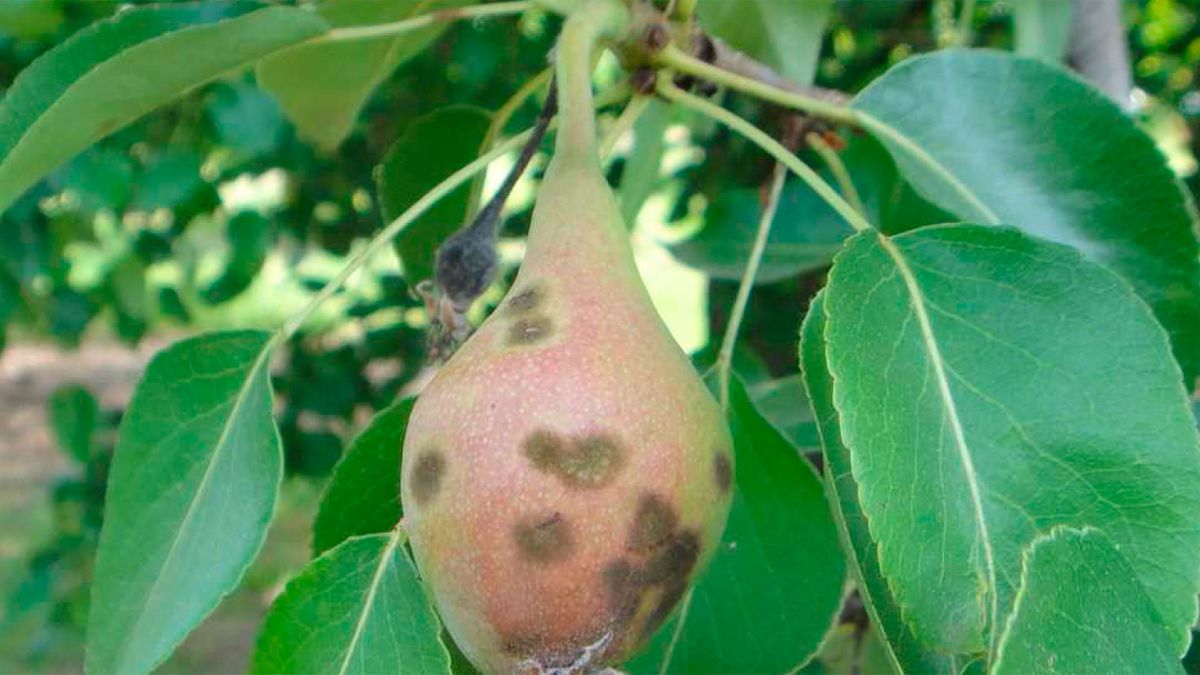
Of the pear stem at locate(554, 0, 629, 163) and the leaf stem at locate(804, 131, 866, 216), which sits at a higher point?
the pear stem at locate(554, 0, 629, 163)

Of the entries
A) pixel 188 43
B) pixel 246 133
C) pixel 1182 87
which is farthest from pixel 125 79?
pixel 1182 87

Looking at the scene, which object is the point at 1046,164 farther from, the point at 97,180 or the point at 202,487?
the point at 97,180

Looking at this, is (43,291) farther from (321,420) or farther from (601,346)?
(601,346)

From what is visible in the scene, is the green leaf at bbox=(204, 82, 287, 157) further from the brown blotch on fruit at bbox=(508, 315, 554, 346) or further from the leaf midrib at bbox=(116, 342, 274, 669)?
the brown blotch on fruit at bbox=(508, 315, 554, 346)

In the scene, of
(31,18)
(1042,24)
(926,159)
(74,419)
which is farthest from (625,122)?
(74,419)

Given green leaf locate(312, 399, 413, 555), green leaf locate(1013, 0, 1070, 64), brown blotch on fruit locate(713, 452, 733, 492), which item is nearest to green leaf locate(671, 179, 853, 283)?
green leaf locate(1013, 0, 1070, 64)

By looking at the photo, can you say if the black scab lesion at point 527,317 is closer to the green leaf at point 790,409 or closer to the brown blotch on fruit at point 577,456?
the brown blotch on fruit at point 577,456

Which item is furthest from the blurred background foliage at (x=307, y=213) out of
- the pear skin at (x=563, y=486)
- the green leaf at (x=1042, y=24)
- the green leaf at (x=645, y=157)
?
the pear skin at (x=563, y=486)
